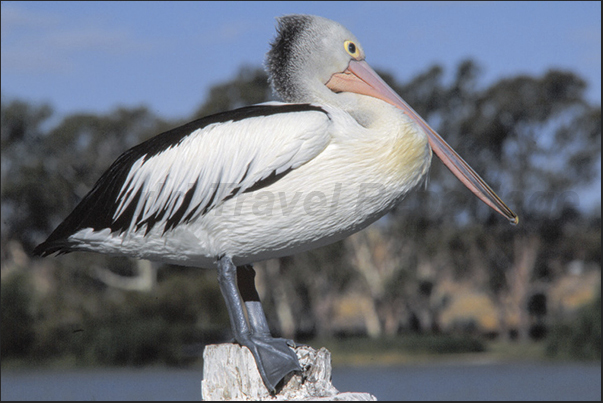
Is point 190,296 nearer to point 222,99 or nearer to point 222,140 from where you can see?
point 222,99

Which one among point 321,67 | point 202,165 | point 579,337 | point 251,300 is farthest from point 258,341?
point 579,337

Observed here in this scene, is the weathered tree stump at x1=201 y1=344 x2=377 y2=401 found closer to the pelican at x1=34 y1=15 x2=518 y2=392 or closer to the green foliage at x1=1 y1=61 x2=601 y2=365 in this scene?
the pelican at x1=34 y1=15 x2=518 y2=392

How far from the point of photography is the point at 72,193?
23266 mm

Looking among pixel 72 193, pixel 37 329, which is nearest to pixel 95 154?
pixel 72 193

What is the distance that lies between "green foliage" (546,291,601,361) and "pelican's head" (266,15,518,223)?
62.1 ft

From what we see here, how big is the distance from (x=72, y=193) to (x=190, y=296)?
18.6 feet

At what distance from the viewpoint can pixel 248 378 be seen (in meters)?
2.90

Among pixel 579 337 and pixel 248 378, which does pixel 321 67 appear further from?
pixel 579 337

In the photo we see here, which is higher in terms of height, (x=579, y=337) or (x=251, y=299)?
(x=251, y=299)

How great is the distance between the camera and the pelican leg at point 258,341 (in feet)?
9.30

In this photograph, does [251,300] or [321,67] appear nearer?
[251,300]

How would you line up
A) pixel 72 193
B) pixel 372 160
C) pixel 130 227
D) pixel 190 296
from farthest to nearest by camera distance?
pixel 72 193, pixel 190 296, pixel 130 227, pixel 372 160

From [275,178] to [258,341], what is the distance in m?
0.64

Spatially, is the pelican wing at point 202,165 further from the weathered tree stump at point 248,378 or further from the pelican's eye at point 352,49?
the weathered tree stump at point 248,378
